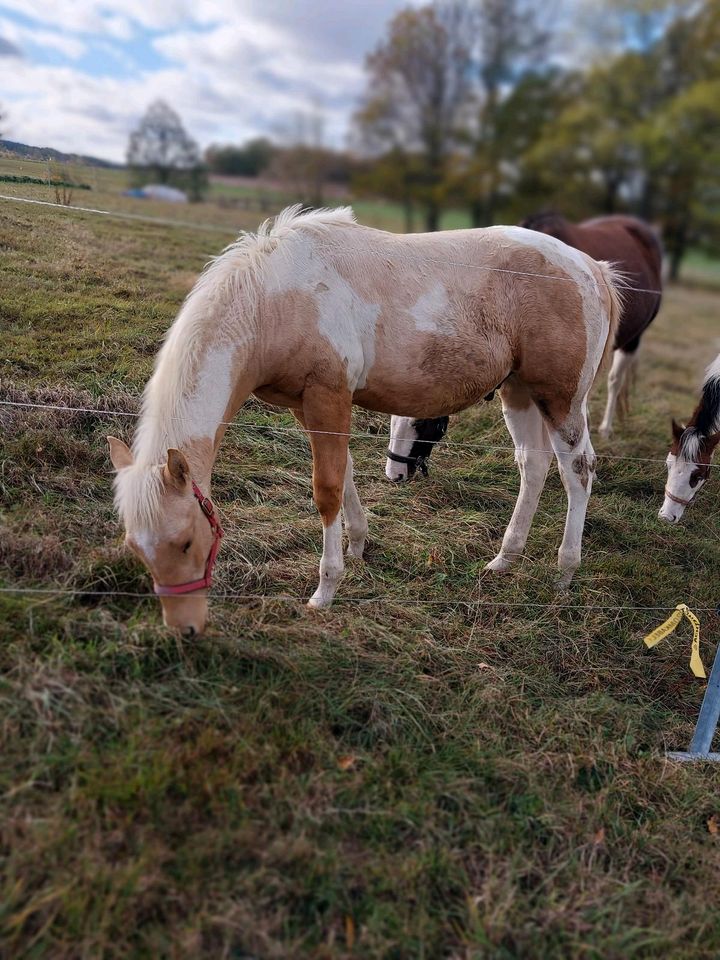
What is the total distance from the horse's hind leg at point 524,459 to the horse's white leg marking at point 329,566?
114 centimetres

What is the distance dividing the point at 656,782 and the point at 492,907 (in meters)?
1.02

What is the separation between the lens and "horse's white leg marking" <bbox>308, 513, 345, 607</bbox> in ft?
10.5

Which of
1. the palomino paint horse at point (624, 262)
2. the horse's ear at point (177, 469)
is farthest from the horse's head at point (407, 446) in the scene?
the palomino paint horse at point (624, 262)

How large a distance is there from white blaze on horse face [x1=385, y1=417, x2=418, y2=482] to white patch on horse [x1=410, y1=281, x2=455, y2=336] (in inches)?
33.1

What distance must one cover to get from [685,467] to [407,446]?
6.88ft

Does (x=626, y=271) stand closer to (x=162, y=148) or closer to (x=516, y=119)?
(x=516, y=119)

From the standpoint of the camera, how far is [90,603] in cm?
282

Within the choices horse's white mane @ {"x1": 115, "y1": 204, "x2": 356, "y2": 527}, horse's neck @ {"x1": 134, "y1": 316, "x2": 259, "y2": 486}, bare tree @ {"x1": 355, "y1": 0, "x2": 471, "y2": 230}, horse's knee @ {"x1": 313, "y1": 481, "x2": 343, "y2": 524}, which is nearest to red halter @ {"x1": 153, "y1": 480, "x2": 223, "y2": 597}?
horse's neck @ {"x1": 134, "y1": 316, "x2": 259, "y2": 486}

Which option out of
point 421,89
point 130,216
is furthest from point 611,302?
point 130,216

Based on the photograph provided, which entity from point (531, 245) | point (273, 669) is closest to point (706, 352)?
point (531, 245)

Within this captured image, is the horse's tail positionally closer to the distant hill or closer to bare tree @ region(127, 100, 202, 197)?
bare tree @ region(127, 100, 202, 197)

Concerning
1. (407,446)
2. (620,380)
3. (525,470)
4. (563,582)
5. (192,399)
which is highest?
(620,380)

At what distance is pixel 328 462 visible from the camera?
3.11 metres

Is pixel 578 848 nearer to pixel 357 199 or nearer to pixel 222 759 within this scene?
pixel 222 759
